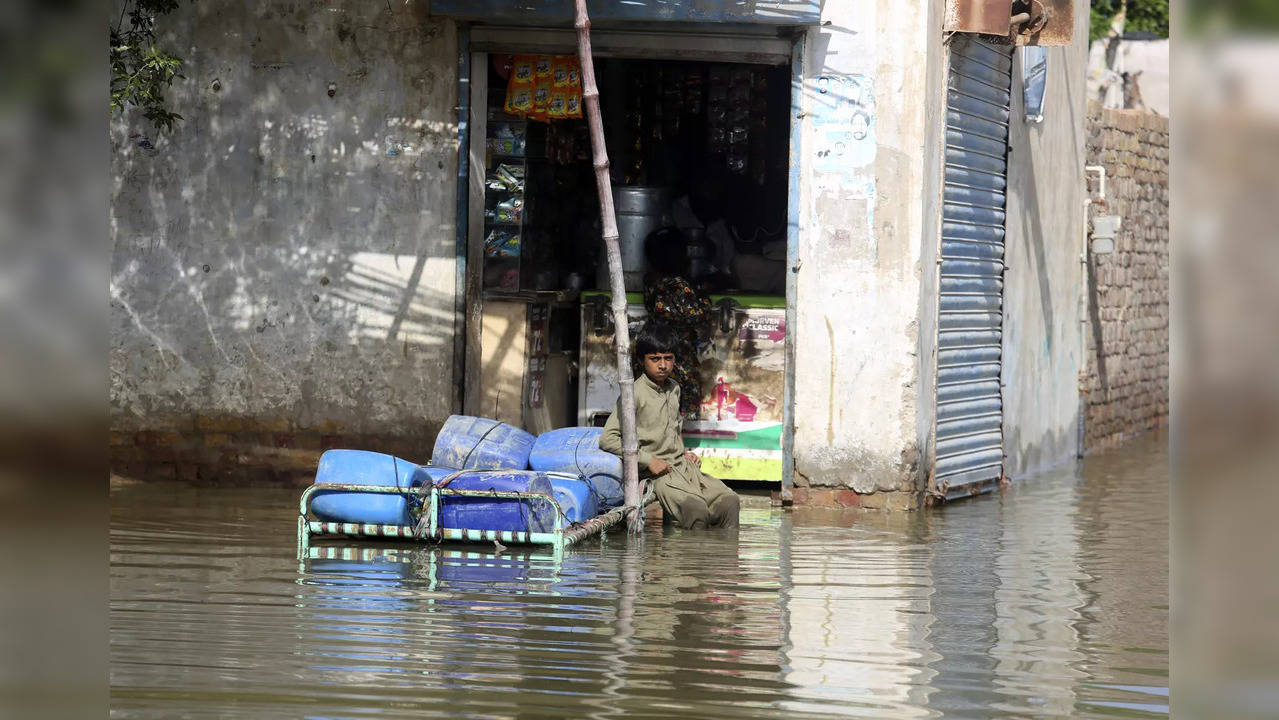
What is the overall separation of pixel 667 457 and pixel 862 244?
6.72ft

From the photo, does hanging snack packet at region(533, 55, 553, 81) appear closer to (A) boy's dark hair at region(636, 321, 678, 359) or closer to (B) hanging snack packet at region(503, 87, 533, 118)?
(B) hanging snack packet at region(503, 87, 533, 118)

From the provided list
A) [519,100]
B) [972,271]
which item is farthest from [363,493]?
[972,271]

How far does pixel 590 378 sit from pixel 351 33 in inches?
117

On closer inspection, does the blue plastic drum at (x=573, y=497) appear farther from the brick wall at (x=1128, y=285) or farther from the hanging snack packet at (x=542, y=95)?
the brick wall at (x=1128, y=285)

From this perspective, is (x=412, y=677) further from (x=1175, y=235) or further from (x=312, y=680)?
(x=1175, y=235)

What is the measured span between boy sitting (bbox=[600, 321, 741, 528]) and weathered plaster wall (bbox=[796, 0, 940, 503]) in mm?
1222

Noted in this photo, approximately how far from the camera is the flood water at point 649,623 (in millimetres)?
4570

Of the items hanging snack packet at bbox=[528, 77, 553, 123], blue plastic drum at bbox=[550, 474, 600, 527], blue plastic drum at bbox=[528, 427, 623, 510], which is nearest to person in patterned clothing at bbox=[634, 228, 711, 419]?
hanging snack packet at bbox=[528, 77, 553, 123]

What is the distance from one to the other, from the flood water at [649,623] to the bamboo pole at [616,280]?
33 cm

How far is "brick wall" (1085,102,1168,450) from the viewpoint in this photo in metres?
14.1

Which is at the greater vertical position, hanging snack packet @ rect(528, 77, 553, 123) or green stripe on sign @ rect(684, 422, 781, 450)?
hanging snack packet @ rect(528, 77, 553, 123)

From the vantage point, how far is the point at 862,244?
370 inches

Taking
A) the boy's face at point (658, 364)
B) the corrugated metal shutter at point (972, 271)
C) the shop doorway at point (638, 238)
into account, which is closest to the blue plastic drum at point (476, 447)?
the boy's face at point (658, 364)
